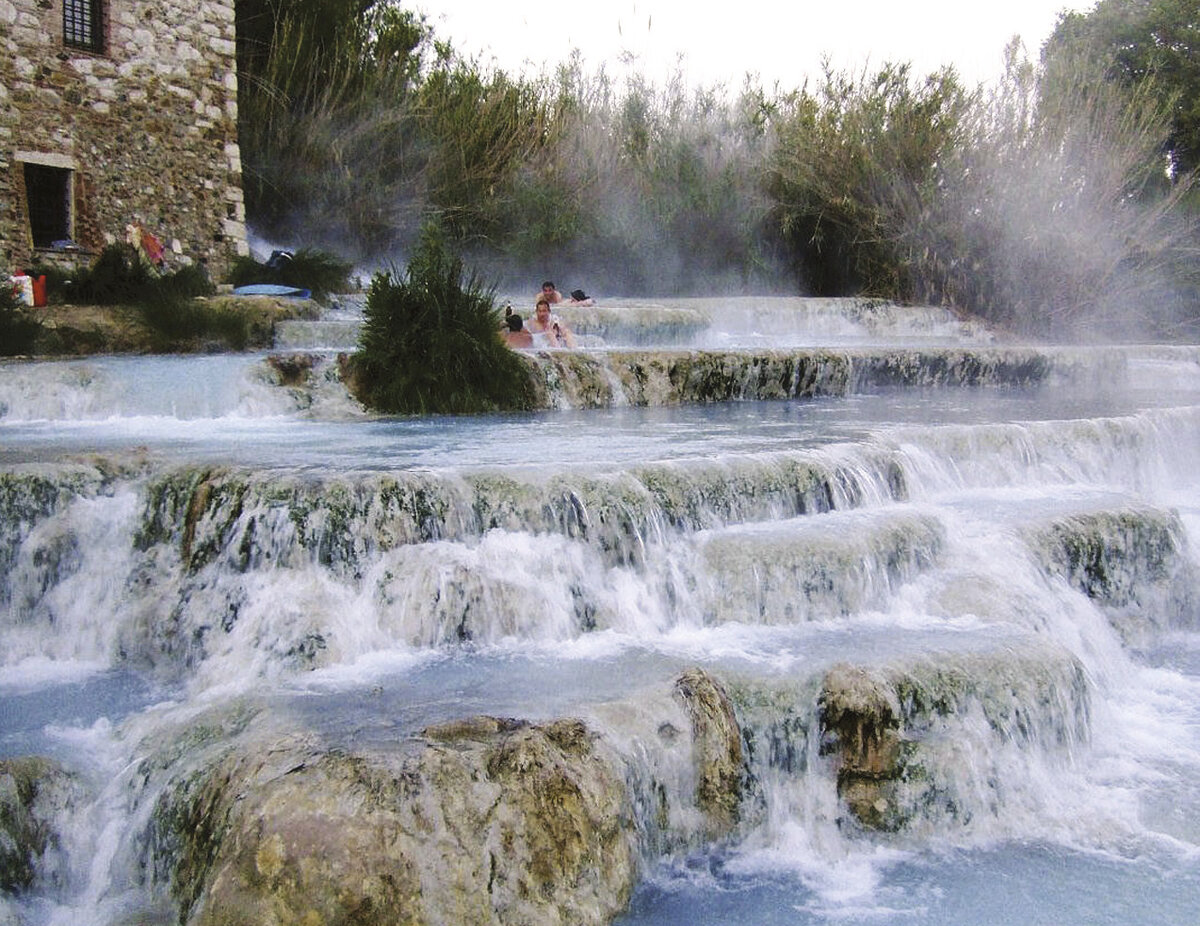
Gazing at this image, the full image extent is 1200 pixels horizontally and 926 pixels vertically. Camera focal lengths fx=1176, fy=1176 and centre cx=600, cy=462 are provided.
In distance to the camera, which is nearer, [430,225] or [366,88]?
[430,225]

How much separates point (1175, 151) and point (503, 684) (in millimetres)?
25750

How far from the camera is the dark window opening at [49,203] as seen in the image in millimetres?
Result: 13180

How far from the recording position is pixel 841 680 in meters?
4.41

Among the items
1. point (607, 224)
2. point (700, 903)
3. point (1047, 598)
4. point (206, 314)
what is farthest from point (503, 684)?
point (607, 224)

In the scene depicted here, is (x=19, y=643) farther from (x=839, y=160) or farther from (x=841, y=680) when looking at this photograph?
(x=839, y=160)

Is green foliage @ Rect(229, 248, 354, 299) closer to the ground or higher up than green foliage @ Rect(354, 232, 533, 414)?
higher up

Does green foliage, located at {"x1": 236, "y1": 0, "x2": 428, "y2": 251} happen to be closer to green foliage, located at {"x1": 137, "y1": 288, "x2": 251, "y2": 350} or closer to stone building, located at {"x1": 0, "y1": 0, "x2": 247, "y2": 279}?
stone building, located at {"x1": 0, "y1": 0, "x2": 247, "y2": 279}

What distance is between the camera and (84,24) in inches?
522

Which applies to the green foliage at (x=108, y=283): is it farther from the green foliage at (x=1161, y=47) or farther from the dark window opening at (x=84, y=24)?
the green foliage at (x=1161, y=47)

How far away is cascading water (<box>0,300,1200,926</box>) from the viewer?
3537mm

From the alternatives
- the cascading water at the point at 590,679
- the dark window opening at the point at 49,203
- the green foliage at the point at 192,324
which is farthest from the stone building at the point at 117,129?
the cascading water at the point at 590,679

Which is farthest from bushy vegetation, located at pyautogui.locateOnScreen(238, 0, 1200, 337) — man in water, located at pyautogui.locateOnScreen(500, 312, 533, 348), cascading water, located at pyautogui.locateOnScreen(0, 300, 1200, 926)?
cascading water, located at pyautogui.locateOnScreen(0, 300, 1200, 926)

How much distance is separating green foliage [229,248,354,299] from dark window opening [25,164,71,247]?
6.32 ft

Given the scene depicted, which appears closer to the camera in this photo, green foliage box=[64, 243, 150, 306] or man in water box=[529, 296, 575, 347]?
man in water box=[529, 296, 575, 347]
